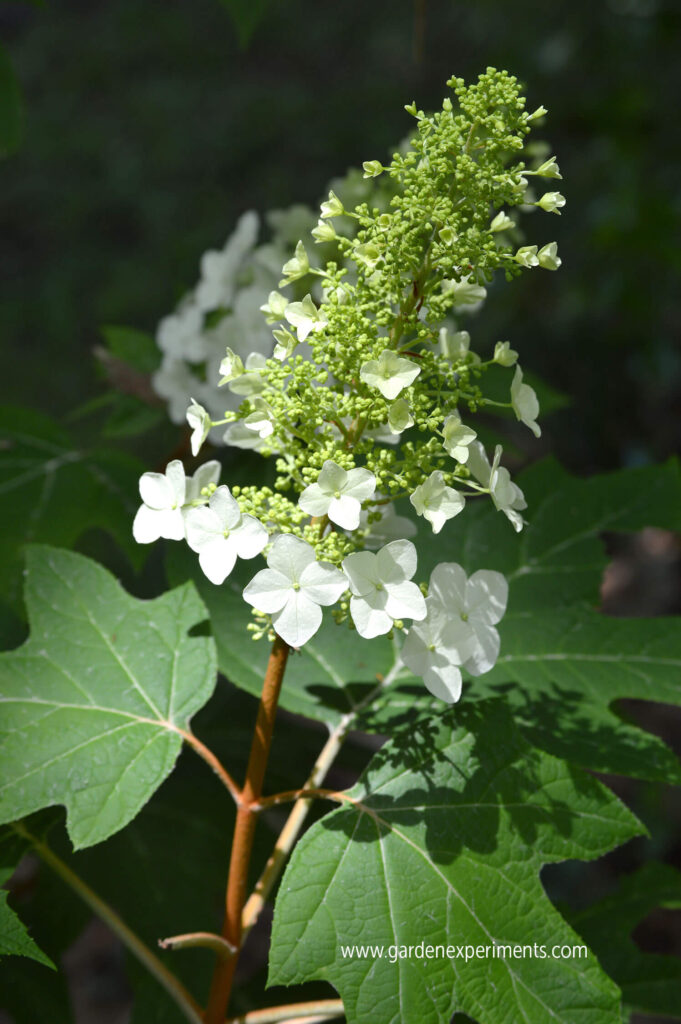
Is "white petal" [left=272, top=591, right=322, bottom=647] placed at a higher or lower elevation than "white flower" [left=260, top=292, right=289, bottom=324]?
lower

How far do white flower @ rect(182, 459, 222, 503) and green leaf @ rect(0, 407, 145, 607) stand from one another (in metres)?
0.68

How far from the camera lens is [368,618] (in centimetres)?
121

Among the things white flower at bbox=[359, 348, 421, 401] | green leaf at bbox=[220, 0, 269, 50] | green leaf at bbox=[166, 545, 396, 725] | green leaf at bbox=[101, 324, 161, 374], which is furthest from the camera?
green leaf at bbox=[101, 324, 161, 374]

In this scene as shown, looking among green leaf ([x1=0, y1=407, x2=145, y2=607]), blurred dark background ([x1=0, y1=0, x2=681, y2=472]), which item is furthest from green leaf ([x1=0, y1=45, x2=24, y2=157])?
blurred dark background ([x1=0, y1=0, x2=681, y2=472])

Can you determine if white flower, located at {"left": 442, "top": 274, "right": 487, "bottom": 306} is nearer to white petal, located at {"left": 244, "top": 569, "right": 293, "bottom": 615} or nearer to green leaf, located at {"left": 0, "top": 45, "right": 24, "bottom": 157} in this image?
white petal, located at {"left": 244, "top": 569, "right": 293, "bottom": 615}

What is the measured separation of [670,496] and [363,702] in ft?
2.72

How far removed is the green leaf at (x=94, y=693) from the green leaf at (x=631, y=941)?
1.10 m

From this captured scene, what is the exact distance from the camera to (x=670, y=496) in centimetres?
196

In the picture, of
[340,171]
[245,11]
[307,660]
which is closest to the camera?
[307,660]

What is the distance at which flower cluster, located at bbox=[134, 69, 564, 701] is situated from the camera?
3.90 ft

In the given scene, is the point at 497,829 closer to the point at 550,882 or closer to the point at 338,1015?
the point at 338,1015

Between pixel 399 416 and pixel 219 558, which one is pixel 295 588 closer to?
pixel 219 558

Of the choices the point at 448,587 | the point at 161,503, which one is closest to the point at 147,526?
the point at 161,503

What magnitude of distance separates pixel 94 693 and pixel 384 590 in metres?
0.59
